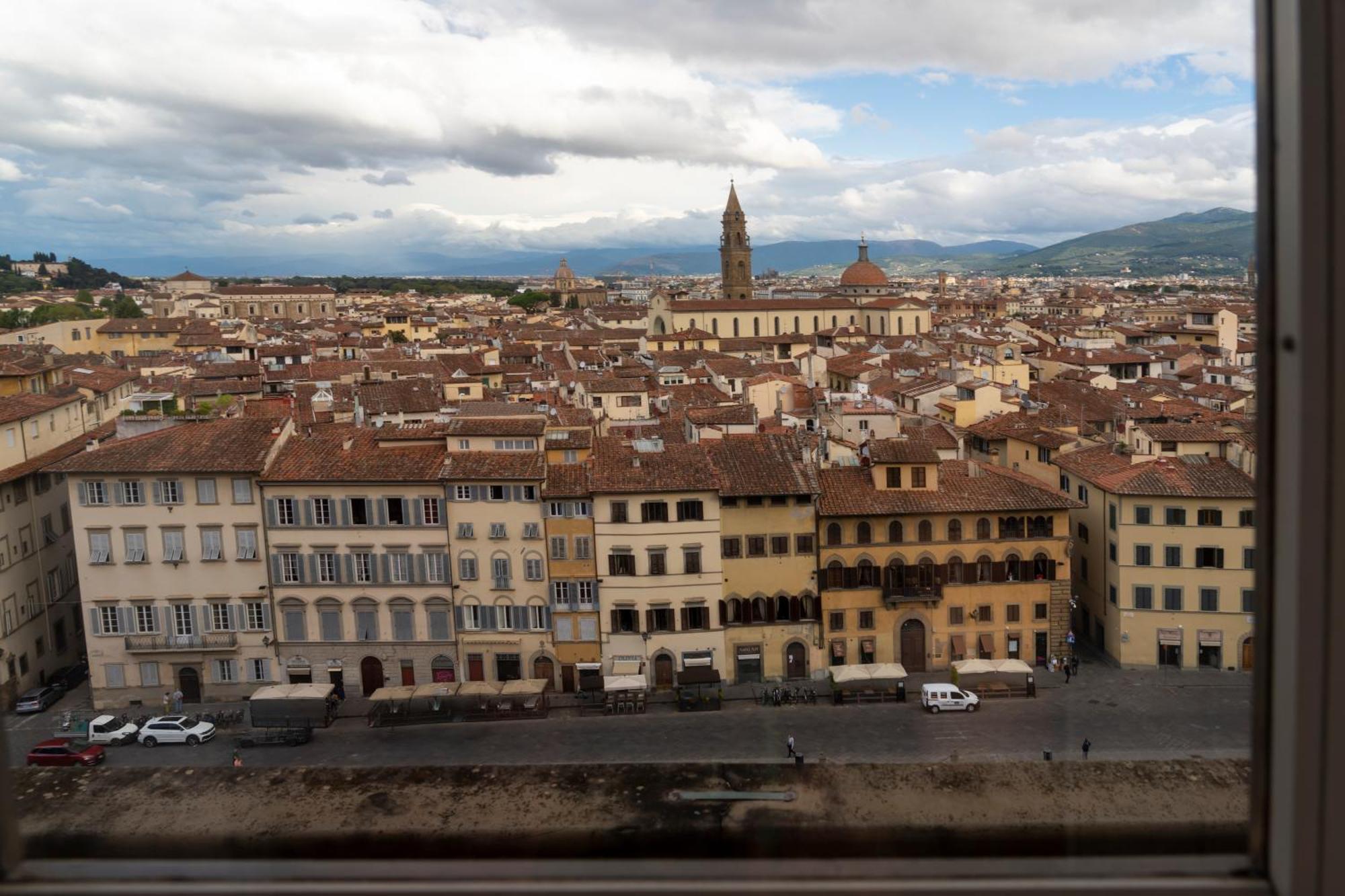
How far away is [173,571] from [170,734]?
3.28m

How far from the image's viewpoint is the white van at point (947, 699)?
19.4 meters

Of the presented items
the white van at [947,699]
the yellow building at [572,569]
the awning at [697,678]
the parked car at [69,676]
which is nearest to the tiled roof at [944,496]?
the white van at [947,699]

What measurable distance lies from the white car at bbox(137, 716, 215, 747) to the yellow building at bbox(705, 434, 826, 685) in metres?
9.74

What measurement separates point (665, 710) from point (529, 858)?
19.2 meters

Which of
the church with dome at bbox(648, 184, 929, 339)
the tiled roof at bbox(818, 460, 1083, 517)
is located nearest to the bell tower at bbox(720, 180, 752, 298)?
the church with dome at bbox(648, 184, 929, 339)

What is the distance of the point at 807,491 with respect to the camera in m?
20.5

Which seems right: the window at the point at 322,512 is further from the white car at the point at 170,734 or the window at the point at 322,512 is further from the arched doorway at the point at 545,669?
the arched doorway at the point at 545,669

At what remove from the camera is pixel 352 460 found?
20.9m

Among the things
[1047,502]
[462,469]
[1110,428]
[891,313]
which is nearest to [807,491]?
[1047,502]

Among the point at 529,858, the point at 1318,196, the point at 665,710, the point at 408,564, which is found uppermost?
the point at 1318,196

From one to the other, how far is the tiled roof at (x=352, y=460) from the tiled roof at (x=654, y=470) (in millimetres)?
3216

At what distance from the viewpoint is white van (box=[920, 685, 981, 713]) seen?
63.7 feet

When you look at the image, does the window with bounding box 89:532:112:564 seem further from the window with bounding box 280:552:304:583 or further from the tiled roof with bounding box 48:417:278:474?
the window with bounding box 280:552:304:583

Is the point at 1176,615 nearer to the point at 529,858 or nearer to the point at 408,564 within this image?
the point at 408,564
